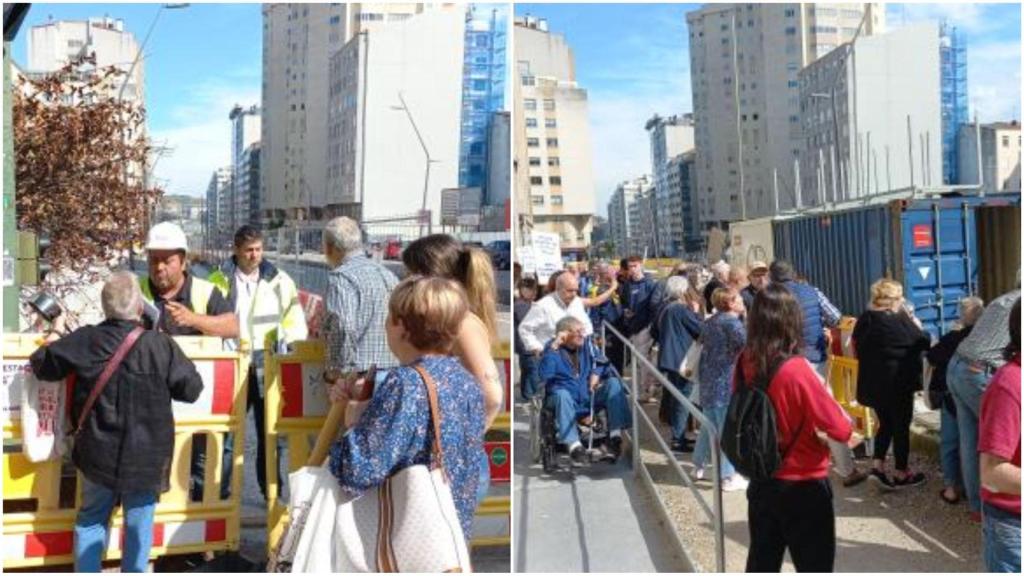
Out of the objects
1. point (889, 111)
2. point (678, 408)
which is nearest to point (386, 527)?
point (678, 408)

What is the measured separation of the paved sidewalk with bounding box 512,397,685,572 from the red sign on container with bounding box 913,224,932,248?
7281mm

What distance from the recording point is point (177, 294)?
199 inches

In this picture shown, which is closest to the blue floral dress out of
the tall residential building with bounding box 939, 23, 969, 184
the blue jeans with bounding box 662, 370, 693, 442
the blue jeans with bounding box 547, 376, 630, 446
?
the blue jeans with bounding box 547, 376, 630, 446

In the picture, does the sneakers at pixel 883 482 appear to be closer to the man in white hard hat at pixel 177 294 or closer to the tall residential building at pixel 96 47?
the man in white hard hat at pixel 177 294

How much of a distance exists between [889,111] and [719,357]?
54474 mm

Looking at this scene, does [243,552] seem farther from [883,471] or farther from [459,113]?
[459,113]

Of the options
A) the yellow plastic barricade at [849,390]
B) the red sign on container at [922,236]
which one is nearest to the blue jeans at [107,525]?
the yellow plastic barricade at [849,390]

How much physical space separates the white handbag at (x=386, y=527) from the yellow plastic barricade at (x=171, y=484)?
217 cm

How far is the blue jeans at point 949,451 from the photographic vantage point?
6.07 m

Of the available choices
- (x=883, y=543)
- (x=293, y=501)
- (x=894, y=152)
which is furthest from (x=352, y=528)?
(x=894, y=152)

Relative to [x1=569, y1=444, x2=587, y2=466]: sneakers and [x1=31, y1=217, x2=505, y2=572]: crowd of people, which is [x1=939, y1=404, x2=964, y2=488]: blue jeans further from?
[x1=31, y1=217, x2=505, y2=572]: crowd of people

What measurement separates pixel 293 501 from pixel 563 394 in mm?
4211

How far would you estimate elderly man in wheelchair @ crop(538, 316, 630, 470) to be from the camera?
7.04m

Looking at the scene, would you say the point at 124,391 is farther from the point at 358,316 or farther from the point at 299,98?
the point at 299,98
